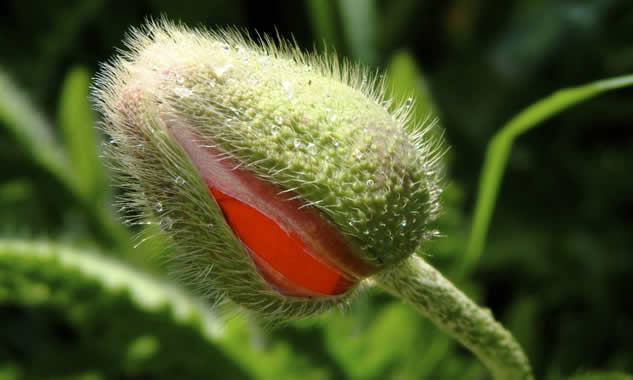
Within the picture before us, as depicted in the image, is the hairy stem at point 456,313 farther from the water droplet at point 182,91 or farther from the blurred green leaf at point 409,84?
the blurred green leaf at point 409,84

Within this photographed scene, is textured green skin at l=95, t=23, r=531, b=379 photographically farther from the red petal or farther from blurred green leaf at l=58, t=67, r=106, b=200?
blurred green leaf at l=58, t=67, r=106, b=200

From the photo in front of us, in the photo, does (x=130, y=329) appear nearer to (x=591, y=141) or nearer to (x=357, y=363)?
(x=357, y=363)

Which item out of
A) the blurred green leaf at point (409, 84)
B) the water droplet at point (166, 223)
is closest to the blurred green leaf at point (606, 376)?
the water droplet at point (166, 223)

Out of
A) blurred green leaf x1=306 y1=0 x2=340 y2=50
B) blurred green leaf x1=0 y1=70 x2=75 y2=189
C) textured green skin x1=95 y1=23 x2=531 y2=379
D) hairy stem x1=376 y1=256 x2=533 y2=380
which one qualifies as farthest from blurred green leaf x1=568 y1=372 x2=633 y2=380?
blurred green leaf x1=0 y1=70 x2=75 y2=189

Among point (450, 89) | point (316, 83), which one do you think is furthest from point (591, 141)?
point (316, 83)

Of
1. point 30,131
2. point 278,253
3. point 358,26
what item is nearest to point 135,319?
point 278,253

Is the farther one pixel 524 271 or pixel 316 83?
pixel 524 271
